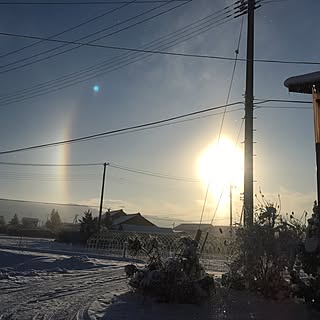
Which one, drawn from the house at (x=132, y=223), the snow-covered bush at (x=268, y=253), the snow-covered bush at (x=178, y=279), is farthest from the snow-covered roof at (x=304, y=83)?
the house at (x=132, y=223)

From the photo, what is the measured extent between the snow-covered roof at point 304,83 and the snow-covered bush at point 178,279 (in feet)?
15.3

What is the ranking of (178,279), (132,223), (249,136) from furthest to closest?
(132,223), (249,136), (178,279)

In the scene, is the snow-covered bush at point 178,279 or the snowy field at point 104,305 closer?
the snowy field at point 104,305

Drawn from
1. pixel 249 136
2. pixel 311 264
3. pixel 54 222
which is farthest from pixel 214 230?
pixel 54 222

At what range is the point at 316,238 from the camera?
28.6ft

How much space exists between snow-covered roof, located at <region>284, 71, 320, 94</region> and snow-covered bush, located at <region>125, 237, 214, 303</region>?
4665 mm

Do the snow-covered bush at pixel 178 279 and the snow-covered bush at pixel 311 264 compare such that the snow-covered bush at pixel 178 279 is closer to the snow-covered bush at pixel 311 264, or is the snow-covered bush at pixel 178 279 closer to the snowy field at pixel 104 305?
the snowy field at pixel 104 305

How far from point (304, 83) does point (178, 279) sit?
5.62 meters

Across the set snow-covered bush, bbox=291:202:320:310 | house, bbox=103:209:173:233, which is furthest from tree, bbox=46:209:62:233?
snow-covered bush, bbox=291:202:320:310

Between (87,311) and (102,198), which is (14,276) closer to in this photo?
(87,311)

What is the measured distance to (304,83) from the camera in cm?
1111

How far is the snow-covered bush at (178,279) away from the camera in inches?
376

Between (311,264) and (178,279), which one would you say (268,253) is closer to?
(311,264)

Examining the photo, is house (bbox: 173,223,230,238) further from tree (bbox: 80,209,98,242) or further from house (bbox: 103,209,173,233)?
tree (bbox: 80,209,98,242)
